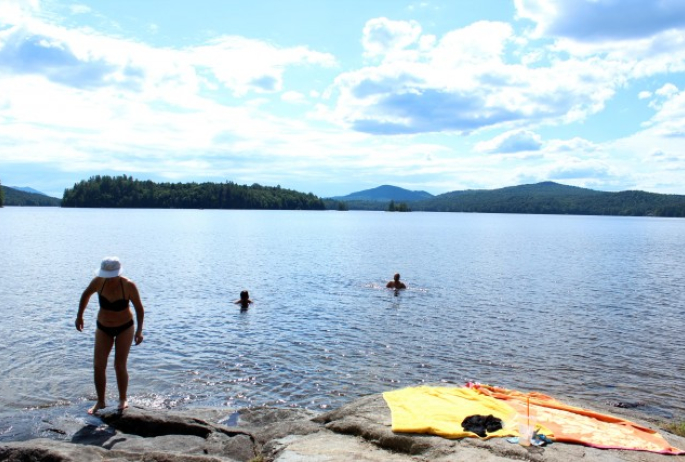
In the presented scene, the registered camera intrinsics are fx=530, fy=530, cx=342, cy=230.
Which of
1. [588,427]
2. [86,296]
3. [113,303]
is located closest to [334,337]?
[113,303]

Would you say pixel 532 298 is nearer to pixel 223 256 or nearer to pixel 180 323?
pixel 180 323

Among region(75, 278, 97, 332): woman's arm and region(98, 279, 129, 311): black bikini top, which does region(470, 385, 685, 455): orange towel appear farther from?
region(75, 278, 97, 332): woman's arm

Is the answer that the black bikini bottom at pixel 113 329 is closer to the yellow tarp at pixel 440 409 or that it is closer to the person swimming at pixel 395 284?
the yellow tarp at pixel 440 409

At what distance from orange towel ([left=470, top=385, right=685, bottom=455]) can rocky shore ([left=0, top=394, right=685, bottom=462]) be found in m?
0.25

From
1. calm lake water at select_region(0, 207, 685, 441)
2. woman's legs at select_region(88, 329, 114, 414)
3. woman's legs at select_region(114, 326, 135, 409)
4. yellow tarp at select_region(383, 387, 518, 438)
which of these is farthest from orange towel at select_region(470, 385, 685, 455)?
woman's legs at select_region(88, 329, 114, 414)

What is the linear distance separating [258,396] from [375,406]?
141 inches

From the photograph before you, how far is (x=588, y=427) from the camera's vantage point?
9.05 m

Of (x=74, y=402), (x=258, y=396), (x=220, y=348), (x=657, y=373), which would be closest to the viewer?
(x=74, y=402)

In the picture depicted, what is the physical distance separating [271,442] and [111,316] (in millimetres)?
3840

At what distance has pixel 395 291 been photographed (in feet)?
94.7

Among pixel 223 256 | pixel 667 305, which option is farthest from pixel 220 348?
pixel 223 256

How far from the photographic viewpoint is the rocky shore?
7598 mm

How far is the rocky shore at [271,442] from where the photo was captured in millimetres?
7598

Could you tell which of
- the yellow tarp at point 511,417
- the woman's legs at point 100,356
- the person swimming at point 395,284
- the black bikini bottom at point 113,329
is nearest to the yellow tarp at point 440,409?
the yellow tarp at point 511,417
